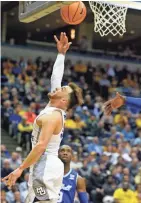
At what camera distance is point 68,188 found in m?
6.33

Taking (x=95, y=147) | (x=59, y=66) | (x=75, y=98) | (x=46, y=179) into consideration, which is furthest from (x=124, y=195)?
(x=46, y=179)

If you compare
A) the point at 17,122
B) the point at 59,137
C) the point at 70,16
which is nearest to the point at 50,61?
the point at 17,122

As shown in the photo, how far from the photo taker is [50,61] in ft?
71.0

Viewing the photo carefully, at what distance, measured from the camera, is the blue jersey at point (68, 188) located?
247 inches

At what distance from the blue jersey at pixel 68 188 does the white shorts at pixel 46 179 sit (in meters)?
1.37

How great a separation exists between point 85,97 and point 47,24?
761cm

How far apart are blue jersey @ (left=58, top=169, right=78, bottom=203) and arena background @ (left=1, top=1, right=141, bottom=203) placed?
10.1 feet

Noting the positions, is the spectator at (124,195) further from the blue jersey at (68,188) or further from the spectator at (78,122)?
the blue jersey at (68,188)

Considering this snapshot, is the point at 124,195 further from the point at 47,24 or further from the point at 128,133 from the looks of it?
the point at 47,24

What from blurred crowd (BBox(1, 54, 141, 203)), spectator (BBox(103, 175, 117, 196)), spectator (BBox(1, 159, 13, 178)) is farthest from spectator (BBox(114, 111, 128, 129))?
spectator (BBox(1, 159, 13, 178))

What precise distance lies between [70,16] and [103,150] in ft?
29.2

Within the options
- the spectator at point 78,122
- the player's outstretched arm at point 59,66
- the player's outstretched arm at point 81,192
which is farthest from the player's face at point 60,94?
the spectator at point 78,122

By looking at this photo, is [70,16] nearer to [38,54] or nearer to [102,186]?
[102,186]

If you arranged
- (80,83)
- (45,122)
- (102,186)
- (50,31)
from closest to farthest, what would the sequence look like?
(45,122) → (102,186) → (80,83) → (50,31)
